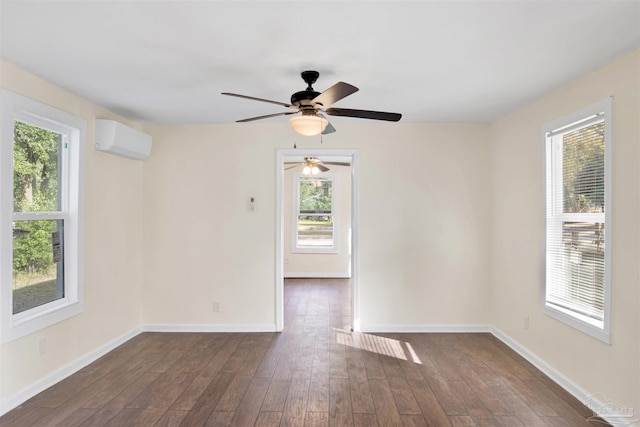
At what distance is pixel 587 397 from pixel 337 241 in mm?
5506

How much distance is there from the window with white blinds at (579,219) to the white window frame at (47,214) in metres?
4.16

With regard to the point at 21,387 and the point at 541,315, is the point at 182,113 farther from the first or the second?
the point at 541,315

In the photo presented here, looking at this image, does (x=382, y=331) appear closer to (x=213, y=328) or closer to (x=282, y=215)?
(x=282, y=215)

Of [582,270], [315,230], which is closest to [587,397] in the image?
[582,270]

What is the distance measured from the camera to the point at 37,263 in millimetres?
3086

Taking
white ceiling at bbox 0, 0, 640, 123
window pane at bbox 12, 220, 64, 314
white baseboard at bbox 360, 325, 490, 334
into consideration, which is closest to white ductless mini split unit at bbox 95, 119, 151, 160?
white ceiling at bbox 0, 0, 640, 123

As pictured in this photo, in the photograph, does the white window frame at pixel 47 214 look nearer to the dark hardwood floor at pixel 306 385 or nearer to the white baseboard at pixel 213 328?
the dark hardwood floor at pixel 306 385

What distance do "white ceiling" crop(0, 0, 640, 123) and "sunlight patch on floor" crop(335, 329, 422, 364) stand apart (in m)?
2.47

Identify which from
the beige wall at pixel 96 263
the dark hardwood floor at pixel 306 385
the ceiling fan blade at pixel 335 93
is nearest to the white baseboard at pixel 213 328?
the dark hardwood floor at pixel 306 385

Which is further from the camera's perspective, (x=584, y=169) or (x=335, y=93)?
(x=584, y=169)

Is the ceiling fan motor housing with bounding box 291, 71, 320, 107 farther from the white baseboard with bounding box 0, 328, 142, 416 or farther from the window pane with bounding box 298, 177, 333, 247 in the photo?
the window pane with bounding box 298, 177, 333, 247

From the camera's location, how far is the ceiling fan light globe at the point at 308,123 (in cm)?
272

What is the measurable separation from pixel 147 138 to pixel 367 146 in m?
2.54

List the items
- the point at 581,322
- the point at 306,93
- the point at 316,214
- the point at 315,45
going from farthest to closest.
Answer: the point at 316,214 < the point at 581,322 < the point at 306,93 < the point at 315,45
